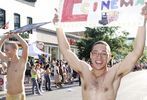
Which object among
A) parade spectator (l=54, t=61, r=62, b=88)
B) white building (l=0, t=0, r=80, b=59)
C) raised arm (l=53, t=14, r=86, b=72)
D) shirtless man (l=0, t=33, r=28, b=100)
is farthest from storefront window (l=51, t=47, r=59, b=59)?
raised arm (l=53, t=14, r=86, b=72)

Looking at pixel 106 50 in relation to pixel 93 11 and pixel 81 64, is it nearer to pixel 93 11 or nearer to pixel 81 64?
pixel 81 64

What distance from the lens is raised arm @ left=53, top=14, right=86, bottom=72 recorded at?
437 centimetres

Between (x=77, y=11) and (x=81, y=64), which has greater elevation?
(x=77, y=11)

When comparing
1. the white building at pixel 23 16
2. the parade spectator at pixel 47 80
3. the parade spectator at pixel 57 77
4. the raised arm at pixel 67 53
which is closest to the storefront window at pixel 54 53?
the white building at pixel 23 16

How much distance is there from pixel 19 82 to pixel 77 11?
2504 mm

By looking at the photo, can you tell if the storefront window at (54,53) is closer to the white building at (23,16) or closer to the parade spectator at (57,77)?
the white building at (23,16)

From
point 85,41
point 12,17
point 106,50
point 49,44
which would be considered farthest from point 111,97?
point 85,41

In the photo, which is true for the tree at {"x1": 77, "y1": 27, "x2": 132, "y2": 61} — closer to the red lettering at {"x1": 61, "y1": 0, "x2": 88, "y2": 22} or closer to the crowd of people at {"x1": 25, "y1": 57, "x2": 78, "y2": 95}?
the crowd of people at {"x1": 25, "y1": 57, "x2": 78, "y2": 95}

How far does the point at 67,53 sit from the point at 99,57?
54 cm

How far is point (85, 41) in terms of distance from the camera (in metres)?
50.1

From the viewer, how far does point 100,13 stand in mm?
4734

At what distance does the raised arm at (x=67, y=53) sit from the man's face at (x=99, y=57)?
254 mm

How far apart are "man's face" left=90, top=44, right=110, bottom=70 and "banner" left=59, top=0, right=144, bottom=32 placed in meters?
0.50

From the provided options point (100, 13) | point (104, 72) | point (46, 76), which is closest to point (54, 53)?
point (46, 76)
